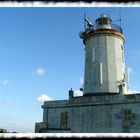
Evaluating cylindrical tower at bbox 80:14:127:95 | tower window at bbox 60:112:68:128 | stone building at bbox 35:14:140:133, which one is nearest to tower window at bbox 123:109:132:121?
stone building at bbox 35:14:140:133

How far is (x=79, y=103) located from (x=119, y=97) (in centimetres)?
357

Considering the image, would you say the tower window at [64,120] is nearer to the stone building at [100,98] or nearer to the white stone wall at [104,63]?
the stone building at [100,98]

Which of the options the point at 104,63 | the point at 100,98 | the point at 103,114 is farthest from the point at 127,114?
the point at 104,63

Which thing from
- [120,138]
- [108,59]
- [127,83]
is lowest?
[120,138]

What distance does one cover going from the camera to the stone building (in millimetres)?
22203

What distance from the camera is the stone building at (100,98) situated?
22.2 meters

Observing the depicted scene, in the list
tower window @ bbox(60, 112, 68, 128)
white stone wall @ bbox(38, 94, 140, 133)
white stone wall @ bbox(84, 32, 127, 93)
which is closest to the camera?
white stone wall @ bbox(38, 94, 140, 133)

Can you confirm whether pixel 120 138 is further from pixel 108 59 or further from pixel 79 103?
pixel 108 59

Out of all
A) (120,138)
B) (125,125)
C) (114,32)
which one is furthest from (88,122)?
(120,138)

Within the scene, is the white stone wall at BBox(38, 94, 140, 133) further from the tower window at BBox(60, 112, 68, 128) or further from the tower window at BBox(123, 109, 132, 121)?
the tower window at BBox(60, 112, 68, 128)

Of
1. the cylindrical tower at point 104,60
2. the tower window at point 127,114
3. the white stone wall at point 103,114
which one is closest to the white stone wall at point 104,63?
the cylindrical tower at point 104,60

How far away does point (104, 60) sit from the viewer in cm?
2605

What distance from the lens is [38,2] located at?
2.93 ft

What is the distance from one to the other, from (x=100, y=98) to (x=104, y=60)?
4345 mm
